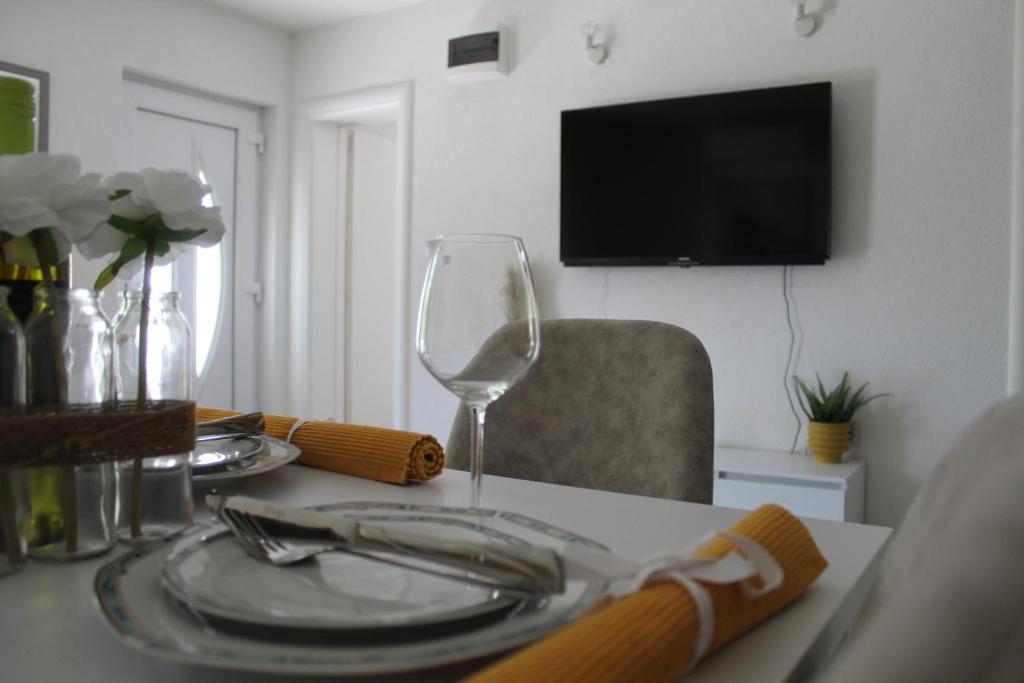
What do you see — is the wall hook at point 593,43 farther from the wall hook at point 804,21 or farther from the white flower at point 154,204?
the white flower at point 154,204

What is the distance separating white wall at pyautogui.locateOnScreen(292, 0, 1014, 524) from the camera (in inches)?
102

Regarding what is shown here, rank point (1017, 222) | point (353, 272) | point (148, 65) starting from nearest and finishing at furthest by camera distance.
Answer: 1. point (1017, 222)
2. point (148, 65)
3. point (353, 272)

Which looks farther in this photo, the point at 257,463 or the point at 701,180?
the point at 701,180

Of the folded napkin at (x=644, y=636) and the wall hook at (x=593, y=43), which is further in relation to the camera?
the wall hook at (x=593, y=43)

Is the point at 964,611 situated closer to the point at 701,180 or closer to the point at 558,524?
the point at 558,524

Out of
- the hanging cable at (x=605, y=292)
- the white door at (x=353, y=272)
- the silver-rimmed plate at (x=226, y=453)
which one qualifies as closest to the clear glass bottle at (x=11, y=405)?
the silver-rimmed plate at (x=226, y=453)

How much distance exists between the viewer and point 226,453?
2.74ft

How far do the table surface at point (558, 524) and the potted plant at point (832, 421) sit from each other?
2.06 meters

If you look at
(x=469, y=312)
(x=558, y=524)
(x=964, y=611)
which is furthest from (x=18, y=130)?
(x=964, y=611)

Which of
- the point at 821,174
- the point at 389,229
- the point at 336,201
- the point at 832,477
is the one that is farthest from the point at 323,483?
the point at 389,229

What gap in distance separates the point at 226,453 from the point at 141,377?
29cm

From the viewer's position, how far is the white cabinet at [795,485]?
2.47 meters

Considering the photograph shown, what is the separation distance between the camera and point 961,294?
2.62m

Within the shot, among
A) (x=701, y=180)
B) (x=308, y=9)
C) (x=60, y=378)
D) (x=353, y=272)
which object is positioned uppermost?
(x=308, y=9)
